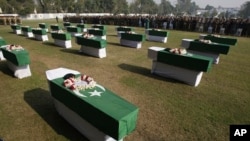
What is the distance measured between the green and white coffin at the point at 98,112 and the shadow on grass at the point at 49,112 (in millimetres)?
164

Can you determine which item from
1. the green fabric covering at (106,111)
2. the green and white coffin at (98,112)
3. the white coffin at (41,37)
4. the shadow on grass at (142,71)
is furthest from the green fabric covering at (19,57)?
the white coffin at (41,37)

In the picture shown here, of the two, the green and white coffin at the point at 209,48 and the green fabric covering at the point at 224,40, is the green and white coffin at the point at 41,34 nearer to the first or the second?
the green and white coffin at the point at 209,48

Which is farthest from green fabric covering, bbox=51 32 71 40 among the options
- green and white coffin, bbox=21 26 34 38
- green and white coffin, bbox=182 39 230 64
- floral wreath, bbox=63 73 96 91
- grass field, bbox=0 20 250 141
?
floral wreath, bbox=63 73 96 91

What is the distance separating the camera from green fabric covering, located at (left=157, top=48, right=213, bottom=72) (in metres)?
7.36

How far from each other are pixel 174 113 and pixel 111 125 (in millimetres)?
3005

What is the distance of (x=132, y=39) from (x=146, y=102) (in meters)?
9.62

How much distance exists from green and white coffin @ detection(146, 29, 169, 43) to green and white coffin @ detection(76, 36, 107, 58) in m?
7.87

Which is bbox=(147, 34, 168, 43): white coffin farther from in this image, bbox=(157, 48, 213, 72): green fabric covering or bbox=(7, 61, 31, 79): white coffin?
bbox=(7, 61, 31, 79): white coffin

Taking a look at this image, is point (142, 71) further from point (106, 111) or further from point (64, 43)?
point (64, 43)

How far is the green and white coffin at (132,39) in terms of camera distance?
14.7 meters

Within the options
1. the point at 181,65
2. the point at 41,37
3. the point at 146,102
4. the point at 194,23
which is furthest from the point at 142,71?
the point at 194,23

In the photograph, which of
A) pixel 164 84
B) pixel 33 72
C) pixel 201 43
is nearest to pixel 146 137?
pixel 164 84

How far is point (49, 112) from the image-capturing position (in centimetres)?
567

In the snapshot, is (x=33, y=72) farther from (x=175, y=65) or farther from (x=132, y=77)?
(x=175, y=65)
